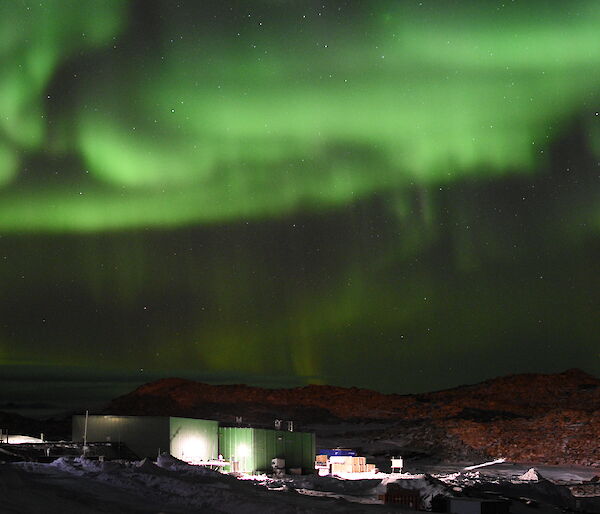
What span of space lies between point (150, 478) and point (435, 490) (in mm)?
12061

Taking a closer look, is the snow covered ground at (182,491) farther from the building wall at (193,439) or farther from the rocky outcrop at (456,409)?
the rocky outcrop at (456,409)

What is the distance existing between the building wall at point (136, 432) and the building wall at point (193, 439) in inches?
24.9

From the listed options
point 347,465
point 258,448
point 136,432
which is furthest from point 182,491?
point 347,465

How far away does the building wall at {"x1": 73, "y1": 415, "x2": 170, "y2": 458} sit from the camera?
46938mm

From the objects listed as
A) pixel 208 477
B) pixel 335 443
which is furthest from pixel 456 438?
pixel 208 477

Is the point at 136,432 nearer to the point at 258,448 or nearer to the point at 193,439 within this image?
the point at 193,439

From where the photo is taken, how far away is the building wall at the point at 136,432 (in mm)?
46938

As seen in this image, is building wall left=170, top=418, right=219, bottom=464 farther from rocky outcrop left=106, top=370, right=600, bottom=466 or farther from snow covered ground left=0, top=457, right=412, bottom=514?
rocky outcrop left=106, top=370, right=600, bottom=466

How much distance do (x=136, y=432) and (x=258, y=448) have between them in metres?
7.63

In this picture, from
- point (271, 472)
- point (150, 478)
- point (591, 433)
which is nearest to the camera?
point (150, 478)

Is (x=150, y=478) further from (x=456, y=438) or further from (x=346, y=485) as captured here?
(x=456, y=438)

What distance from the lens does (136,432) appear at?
47438 millimetres

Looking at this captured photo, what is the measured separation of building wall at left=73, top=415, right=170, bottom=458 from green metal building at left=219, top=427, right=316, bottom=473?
15.5ft

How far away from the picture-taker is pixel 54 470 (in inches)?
1232
